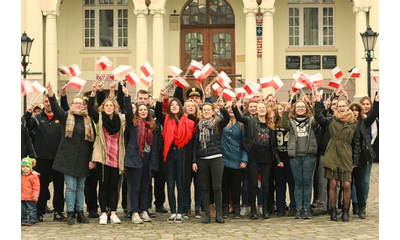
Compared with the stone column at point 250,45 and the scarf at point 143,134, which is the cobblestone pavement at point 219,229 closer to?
the scarf at point 143,134

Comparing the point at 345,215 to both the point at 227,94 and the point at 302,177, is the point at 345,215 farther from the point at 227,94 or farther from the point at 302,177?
the point at 227,94

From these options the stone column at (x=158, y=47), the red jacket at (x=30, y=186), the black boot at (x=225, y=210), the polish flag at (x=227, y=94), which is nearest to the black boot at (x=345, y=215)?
the black boot at (x=225, y=210)

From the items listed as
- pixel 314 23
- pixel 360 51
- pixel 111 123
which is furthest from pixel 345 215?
pixel 314 23

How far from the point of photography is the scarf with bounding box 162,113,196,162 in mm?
10711

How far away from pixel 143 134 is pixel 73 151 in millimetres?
1109

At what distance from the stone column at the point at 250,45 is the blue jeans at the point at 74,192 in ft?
59.9

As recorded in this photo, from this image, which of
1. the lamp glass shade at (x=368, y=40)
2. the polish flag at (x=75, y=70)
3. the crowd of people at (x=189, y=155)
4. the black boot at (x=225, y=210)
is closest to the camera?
the crowd of people at (x=189, y=155)

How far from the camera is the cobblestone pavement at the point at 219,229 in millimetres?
9211

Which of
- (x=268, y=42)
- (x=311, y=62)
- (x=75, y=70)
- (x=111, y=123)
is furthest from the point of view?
(x=311, y=62)

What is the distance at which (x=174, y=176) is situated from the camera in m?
10.9

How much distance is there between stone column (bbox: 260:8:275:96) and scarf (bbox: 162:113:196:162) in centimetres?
1797

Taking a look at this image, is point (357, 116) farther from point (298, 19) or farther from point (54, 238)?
point (298, 19)

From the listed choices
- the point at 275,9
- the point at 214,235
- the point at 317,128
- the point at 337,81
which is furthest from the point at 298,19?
the point at 214,235

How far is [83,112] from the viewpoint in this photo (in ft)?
34.2
